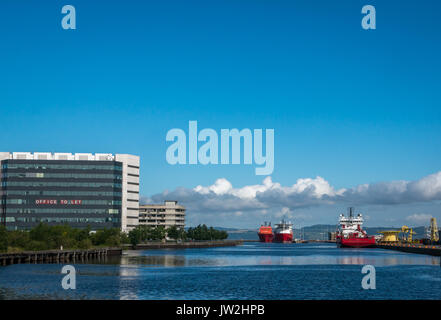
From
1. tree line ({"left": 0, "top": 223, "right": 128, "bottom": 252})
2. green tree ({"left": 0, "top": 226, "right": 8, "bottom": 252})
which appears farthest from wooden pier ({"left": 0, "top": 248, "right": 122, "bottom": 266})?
tree line ({"left": 0, "top": 223, "right": 128, "bottom": 252})

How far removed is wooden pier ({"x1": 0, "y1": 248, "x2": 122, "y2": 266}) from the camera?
133925mm

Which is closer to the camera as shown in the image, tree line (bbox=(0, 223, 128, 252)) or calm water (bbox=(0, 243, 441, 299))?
calm water (bbox=(0, 243, 441, 299))

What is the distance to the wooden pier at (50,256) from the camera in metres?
134

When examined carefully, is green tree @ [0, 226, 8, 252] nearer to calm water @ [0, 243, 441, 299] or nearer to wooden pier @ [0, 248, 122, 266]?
wooden pier @ [0, 248, 122, 266]

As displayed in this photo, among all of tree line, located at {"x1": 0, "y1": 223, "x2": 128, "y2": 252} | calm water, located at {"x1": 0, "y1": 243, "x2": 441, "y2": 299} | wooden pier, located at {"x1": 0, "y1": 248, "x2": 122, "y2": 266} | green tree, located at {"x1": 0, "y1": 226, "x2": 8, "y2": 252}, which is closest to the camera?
calm water, located at {"x1": 0, "y1": 243, "x2": 441, "y2": 299}

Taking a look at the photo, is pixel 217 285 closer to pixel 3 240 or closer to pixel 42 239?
pixel 3 240

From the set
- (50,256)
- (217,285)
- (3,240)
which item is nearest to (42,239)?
(50,256)

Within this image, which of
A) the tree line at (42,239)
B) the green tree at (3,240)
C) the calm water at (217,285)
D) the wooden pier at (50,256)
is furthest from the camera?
the tree line at (42,239)

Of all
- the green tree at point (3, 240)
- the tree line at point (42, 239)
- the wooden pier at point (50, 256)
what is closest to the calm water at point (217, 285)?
the wooden pier at point (50, 256)

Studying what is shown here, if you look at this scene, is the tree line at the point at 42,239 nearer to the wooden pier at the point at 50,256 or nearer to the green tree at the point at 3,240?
the green tree at the point at 3,240
